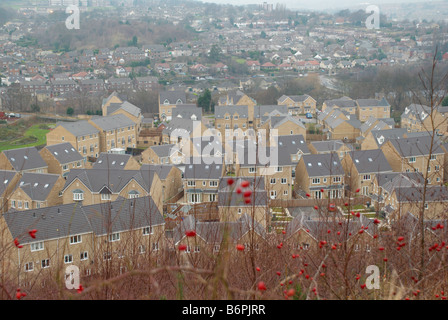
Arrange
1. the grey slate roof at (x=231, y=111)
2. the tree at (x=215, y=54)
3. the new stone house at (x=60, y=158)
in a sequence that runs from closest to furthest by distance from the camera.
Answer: the new stone house at (x=60, y=158) → the grey slate roof at (x=231, y=111) → the tree at (x=215, y=54)

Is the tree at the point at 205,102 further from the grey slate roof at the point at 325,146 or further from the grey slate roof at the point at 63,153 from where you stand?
the grey slate roof at the point at 63,153

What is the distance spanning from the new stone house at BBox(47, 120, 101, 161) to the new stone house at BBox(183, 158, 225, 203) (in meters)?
5.72

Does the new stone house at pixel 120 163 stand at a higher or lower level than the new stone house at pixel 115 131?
lower

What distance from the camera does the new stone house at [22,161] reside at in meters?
15.1

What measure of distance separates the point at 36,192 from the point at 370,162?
911 cm

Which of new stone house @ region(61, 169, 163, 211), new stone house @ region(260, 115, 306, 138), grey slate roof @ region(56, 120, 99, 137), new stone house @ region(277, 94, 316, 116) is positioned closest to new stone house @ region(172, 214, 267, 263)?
new stone house @ region(61, 169, 163, 211)

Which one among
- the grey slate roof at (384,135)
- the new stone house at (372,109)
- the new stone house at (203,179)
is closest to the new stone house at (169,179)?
the new stone house at (203,179)

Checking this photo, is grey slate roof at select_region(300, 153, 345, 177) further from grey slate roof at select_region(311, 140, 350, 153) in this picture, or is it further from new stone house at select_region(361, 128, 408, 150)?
new stone house at select_region(361, 128, 408, 150)

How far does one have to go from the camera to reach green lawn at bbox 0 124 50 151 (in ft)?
70.0

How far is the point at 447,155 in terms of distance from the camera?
16.5 meters

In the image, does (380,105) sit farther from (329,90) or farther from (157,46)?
(157,46)

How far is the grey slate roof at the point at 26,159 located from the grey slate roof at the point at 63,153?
1.53 feet

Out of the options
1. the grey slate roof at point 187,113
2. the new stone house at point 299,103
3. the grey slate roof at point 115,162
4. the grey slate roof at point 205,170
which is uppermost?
the new stone house at point 299,103

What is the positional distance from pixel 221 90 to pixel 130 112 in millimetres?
12332
